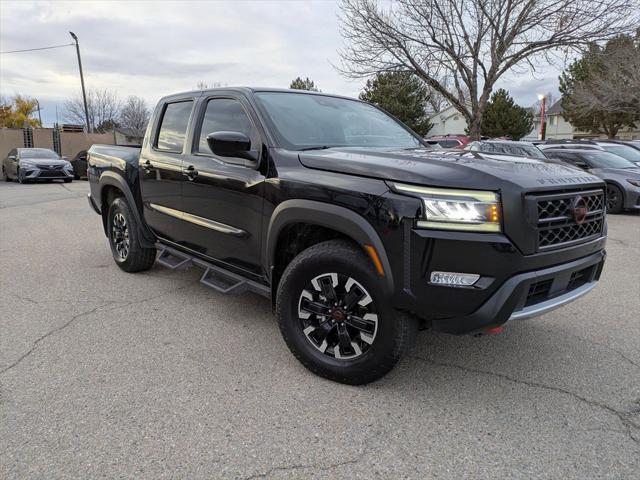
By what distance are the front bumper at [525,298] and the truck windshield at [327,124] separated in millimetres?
1603

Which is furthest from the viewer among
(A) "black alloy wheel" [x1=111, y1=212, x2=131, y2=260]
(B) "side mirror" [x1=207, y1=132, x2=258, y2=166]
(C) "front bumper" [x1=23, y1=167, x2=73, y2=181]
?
(C) "front bumper" [x1=23, y1=167, x2=73, y2=181]

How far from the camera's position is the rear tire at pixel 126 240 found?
5223 millimetres

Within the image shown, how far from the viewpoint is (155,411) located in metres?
2.72

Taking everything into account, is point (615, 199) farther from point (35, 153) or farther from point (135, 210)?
point (35, 153)

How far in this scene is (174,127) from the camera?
4.57 meters

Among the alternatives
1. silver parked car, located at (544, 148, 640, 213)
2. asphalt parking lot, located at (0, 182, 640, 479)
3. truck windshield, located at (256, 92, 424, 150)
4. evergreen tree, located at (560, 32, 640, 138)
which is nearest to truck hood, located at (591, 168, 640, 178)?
silver parked car, located at (544, 148, 640, 213)

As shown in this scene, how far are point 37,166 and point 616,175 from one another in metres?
19.5

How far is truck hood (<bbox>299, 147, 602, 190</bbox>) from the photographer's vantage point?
2.51 meters

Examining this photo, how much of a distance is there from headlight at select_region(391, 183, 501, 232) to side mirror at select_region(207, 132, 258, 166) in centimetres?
134

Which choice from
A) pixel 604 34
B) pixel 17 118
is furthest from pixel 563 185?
pixel 17 118

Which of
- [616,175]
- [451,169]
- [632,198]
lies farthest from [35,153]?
[451,169]

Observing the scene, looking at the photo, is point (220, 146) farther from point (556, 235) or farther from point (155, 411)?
point (556, 235)

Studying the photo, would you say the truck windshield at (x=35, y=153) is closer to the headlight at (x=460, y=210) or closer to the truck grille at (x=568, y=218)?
the headlight at (x=460, y=210)

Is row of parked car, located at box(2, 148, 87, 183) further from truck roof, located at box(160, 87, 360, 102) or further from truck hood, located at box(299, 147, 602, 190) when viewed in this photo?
truck hood, located at box(299, 147, 602, 190)
